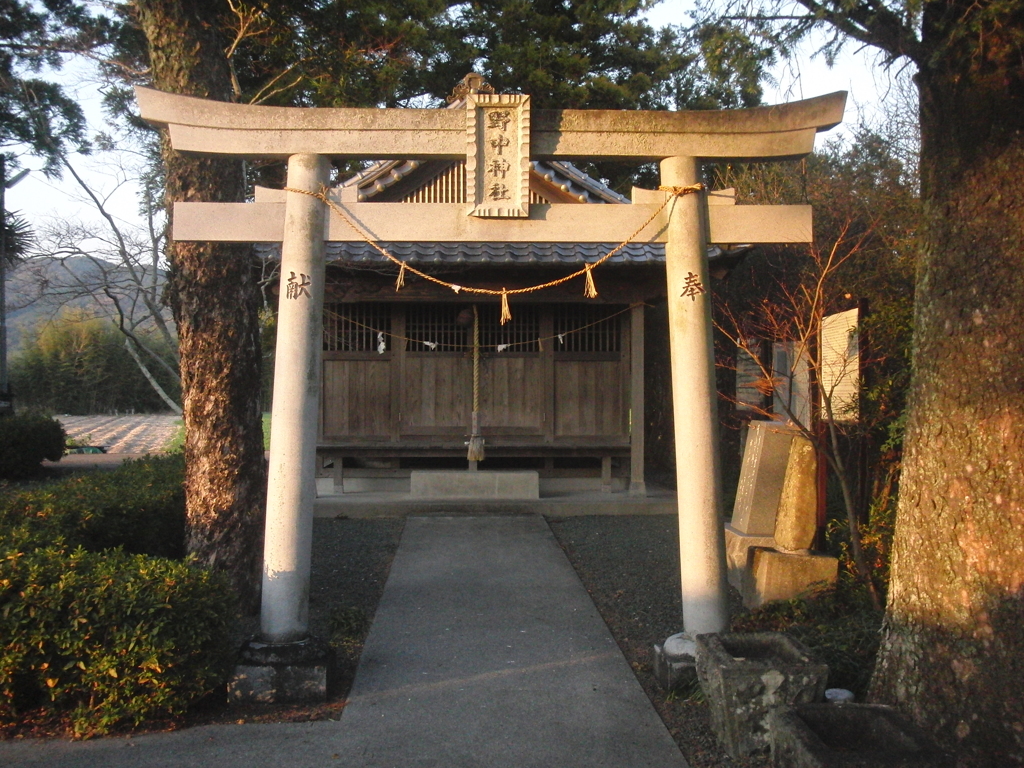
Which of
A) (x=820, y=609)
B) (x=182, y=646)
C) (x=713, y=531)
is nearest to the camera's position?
(x=182, y=646)

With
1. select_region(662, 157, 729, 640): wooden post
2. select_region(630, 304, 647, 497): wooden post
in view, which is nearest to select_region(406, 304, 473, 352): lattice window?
select_region(630, 304, 647, 497): wooden post

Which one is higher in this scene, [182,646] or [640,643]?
[182,646]

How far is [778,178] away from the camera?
600 inches

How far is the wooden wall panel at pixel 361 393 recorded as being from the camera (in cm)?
1205

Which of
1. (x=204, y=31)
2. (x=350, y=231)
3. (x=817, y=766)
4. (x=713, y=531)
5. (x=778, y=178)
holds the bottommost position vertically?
(x=817, y=766)

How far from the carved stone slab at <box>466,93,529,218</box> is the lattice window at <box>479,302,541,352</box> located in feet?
22.3

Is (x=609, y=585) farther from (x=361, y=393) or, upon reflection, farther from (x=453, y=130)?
(x=361, y=393)

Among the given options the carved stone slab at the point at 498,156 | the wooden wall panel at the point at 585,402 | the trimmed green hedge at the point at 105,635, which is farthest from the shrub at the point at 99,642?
the wooden wall panel at the point at 585,402

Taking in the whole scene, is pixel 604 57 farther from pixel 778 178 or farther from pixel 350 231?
pixel 350 231

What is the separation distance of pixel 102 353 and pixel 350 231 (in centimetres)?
3189

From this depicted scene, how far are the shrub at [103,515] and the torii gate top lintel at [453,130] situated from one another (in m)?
2.67

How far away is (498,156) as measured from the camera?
529cm

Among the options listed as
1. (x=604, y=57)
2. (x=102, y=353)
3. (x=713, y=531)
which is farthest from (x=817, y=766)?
(x=102, y=353)

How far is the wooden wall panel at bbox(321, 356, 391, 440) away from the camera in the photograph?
12.1m
